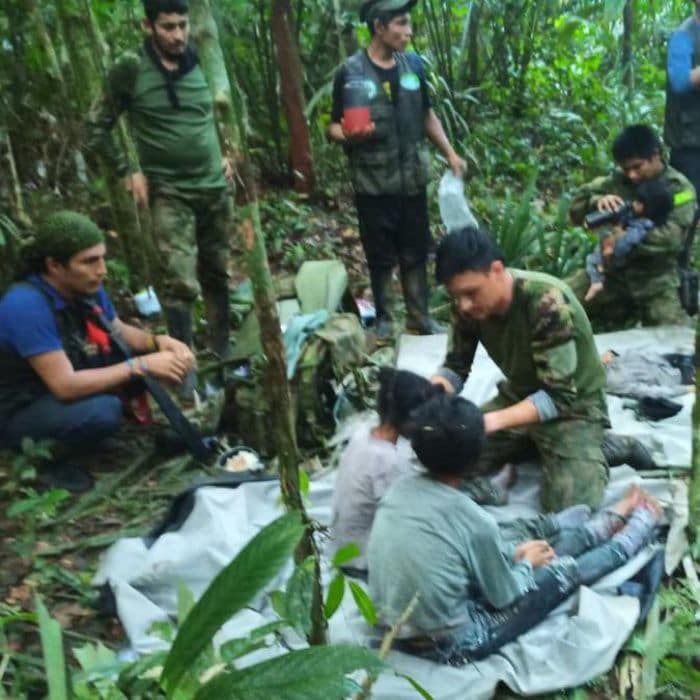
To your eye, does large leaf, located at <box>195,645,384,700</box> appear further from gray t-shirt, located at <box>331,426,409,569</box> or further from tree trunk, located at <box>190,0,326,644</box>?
gray t-shirt, located at <box>331,426,409,569</box>

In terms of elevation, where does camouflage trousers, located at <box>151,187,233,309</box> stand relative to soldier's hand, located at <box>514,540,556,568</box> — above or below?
above

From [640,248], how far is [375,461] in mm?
2498

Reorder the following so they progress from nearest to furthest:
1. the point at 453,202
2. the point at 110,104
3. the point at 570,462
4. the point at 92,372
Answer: the point at 570,462
the point at 92,372
the point at 110,104
the point at 453,202

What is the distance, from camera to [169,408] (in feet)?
12.2

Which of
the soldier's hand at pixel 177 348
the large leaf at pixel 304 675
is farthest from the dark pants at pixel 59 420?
the large leaf at pixel 304 675

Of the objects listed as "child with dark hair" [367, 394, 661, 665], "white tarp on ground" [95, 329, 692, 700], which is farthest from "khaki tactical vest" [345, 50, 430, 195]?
"child with dark hair" [367, 394, 661, 665]

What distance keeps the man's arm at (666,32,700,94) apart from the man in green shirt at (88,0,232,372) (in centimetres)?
263

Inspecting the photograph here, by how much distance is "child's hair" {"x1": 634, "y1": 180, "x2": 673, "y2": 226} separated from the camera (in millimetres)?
4637

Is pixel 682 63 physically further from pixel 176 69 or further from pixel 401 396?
pixel 401 396

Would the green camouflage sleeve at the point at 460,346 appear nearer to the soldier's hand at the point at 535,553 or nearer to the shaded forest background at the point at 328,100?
the soldier's hand at the point at 535,553

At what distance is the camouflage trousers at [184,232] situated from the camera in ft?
14.4

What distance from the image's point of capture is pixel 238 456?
3885 millimetres

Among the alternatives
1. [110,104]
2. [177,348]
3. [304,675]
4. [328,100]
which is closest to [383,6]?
[110,104]

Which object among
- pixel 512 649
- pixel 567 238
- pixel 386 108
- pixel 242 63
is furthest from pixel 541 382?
pixel 242 63
